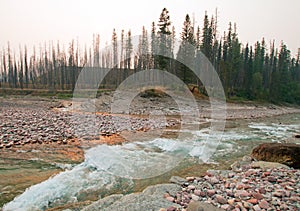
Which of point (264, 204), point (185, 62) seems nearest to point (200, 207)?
point (264, 204)

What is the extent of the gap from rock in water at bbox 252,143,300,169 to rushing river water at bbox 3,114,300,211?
3.05 feet

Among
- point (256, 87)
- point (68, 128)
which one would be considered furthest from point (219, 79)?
point (68, 128)

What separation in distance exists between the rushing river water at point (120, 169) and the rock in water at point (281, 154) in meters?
0.93

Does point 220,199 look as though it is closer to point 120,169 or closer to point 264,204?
point 264,204

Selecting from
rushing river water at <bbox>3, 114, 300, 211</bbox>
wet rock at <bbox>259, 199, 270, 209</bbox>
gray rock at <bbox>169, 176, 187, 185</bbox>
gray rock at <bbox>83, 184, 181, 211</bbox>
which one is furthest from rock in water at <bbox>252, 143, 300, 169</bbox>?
gray rock at <bbox>83, 184, 181, 211</bbox>

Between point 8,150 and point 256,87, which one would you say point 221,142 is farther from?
point 256,87

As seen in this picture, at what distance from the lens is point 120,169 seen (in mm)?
5164

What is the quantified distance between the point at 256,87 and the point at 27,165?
4067 cm

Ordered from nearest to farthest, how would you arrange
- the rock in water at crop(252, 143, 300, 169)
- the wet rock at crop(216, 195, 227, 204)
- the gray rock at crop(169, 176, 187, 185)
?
1. the wet rock at crop(216, 195, 227, 204)
2. the gray rock at crop(169, 176, 187, 185)
3. the rock in water at crop(252, 143, 300, 169)

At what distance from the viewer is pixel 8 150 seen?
6.32 meters

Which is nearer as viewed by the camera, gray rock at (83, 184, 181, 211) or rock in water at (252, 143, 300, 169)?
gray rock at (83, 184, 181, 211)

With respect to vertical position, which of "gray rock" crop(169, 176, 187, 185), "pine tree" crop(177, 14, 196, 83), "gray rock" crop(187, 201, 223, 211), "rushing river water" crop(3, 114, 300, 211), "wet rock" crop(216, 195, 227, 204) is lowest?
"rushing river water" crop(3, 114, 300, 211)

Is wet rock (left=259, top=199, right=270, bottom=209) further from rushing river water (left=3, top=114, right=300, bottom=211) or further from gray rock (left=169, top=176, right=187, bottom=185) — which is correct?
rushing river water (left=3, top=114, right=300, bottom=211)

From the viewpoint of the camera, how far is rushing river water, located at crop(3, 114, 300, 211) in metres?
3.69
